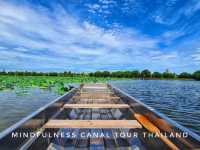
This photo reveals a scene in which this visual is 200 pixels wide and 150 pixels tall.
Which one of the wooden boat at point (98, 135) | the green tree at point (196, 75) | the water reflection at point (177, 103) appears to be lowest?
the water reflection at point (177, 103)

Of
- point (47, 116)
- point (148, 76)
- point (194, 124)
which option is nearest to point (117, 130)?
point (47, 116)

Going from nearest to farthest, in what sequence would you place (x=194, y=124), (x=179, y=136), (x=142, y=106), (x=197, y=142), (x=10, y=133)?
(x=197, y=142) < (x=10, y=133) < (x=179, y=136) < (x=142, y=106) < (x=194, y=124)

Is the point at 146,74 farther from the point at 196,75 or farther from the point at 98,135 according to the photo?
the point at 98,135

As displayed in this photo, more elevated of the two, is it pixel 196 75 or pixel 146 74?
pixel 146 74

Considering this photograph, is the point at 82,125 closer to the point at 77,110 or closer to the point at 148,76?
the point at 77,110

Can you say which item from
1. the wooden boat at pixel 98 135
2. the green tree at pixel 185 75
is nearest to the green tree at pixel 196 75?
the green tree at pixel 185 75

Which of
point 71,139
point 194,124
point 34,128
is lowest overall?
point 194,124

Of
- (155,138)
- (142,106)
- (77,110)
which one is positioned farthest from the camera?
(77,110)

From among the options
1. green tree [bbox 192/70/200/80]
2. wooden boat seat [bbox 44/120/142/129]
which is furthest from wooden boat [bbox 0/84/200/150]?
green tree [bbox 192/70/200/80]

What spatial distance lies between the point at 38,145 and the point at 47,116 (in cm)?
123

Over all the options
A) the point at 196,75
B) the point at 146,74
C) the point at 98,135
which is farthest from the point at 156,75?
the point at 98,135

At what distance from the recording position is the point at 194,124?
8234 millimetres

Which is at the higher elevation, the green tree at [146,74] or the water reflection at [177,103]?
the green tree at [146,74]

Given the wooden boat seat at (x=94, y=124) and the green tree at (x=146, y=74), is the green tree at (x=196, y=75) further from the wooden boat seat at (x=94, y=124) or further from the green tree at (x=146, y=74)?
the wooden boat seat at (x=94, y=124)
